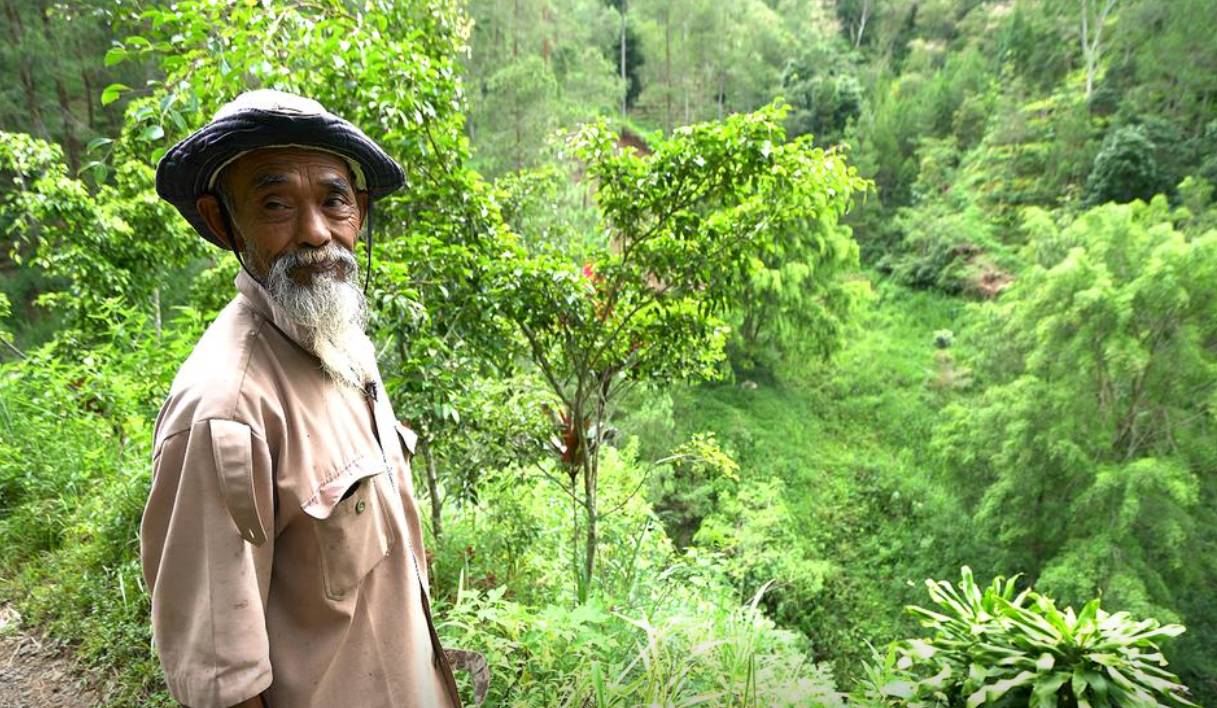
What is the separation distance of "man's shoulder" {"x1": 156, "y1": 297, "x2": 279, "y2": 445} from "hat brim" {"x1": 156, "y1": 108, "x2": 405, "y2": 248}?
0.90 ft

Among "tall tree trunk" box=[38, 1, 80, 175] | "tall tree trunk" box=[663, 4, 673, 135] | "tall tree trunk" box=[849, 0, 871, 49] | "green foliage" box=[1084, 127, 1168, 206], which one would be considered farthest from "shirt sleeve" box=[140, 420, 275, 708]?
"tall tree trunk" box=[849, 0, 871, 49]

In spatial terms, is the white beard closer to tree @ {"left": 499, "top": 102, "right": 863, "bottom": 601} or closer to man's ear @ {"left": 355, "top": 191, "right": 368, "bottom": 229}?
man's ear @ {"left": 355, "top": 191, "right": 368, "bottom": 229}

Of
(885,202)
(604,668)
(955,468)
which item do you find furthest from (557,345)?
(885,202)

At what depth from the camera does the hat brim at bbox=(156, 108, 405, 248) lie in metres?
1.03

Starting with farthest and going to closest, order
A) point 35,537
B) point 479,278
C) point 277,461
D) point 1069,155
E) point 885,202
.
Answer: point 885,202
point 1069,155
point 35,537
point 479,278
point 277,461

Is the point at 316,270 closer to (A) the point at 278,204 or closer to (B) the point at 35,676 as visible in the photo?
(A) the point at 278,204

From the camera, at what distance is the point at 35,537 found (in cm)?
316

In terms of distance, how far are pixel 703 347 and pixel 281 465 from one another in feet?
9.40

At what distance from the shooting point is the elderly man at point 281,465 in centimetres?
88

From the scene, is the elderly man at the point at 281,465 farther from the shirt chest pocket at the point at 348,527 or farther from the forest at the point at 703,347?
the forest at the point at 703,347

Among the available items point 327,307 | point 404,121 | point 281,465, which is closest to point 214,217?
point 327,307

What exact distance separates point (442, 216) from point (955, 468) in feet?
37.9

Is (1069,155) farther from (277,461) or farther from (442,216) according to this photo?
(277,461)

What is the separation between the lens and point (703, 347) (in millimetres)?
3613
